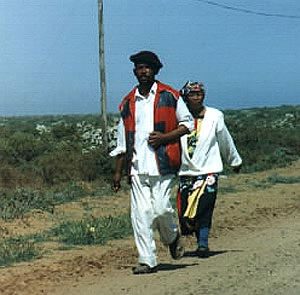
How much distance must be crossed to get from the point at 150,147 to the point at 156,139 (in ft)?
0.36

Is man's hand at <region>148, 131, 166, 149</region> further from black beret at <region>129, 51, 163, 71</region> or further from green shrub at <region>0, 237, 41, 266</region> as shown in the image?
green shrub at <region>0, 237, 41, 266</region>

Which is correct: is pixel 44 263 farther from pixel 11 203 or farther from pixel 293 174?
pixel 293 174

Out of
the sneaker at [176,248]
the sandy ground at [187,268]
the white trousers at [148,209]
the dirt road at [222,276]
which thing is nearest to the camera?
the dirt road at [222,276]

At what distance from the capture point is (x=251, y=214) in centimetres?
1497

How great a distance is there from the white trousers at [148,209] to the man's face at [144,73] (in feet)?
3.23

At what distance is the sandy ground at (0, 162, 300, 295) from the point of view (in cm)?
817

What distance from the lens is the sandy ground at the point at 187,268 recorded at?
8.17 meters

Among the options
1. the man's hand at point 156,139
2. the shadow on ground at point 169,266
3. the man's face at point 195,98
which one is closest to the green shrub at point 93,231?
the shadow on ground at point 169,266

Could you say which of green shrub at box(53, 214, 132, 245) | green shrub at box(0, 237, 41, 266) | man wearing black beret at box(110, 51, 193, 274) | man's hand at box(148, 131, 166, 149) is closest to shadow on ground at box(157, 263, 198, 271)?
man wearing black beret at box(110, 51, 193, 274)

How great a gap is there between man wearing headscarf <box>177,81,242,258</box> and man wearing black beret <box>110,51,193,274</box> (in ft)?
3.40

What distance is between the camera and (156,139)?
862 centimetres

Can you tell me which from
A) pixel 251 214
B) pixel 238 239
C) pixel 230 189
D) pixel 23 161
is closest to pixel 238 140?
pixel 23 161

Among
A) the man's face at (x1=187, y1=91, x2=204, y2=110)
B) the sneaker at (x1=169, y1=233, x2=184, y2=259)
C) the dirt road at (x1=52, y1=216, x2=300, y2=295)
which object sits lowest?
the dirt road at (x1=52, y1=216, x2=300, y2=295)

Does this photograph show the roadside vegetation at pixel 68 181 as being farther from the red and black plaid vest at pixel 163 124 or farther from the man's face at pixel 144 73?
the man's face at pixel 144 73
